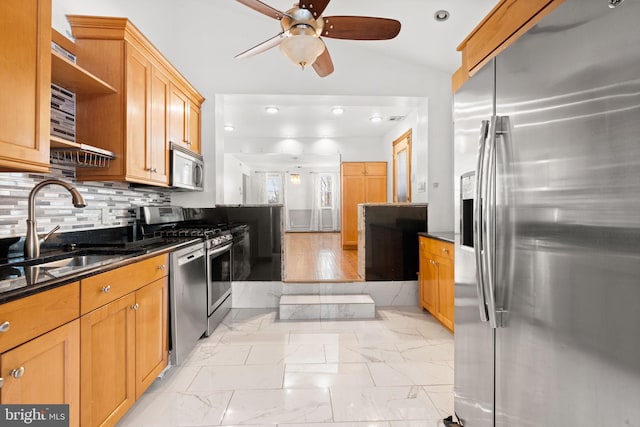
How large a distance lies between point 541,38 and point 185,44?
366cm

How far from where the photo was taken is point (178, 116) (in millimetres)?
3020

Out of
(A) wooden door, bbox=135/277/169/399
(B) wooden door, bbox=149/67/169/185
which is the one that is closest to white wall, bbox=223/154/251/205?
(B) wooden door, bbox=149/67/169/185

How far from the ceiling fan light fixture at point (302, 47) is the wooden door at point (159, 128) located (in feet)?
4.10

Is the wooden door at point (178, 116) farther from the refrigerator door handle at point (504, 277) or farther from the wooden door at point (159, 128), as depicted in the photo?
the refrigerator door handle at point (504, 277)

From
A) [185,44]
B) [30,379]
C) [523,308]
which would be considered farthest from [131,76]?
[523,308]

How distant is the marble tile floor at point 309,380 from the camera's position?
Answer: 1.77m

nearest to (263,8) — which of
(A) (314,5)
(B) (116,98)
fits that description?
(A) (314,5)

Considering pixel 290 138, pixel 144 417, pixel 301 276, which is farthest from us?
pixel 290 138

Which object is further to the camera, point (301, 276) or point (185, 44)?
point (301, 276)

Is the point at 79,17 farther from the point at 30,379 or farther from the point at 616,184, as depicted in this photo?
the point at 616,184

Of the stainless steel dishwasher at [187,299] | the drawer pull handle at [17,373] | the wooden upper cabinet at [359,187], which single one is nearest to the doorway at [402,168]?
the wooden upper cabinet at [359,187]

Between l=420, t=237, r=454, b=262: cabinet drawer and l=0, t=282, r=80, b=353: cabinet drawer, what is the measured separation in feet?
8.78

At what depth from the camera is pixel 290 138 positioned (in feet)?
24.3

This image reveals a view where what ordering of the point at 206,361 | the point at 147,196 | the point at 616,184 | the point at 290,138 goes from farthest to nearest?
the point at 290,138, the point at 147,196, the point at 206,361, the point at 616,184
